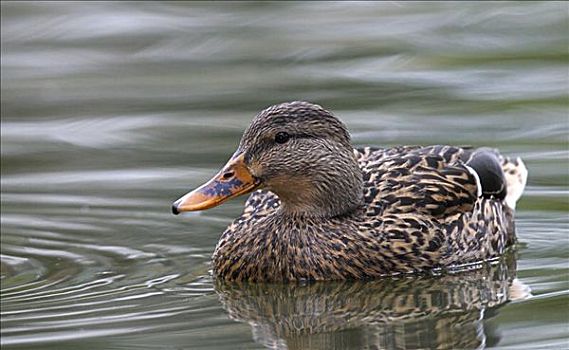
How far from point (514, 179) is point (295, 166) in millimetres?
1918

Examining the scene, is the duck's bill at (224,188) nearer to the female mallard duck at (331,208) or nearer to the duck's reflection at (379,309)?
the female mallard duck at (331,208)

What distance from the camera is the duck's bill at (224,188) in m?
9.45

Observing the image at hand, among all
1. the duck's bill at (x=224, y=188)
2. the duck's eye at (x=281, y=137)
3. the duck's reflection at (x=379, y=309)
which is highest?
the duck's eye at (x=281, y=137)

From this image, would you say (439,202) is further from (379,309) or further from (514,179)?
(379,309)

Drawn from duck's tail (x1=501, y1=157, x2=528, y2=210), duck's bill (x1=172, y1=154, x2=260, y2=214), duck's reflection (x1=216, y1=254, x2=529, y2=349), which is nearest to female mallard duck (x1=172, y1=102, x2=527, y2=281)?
duck's bill (x1=172, y1=154, x2=260, y2=214)

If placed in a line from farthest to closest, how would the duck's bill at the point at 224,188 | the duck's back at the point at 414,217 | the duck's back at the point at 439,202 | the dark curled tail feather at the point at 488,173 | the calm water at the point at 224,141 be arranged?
the dark curled tail feather at the point at 488,173 < the duck's back at the point at 439,202 < the duck's back at the point at 414,217 < the duck's bill at the point at 224,188 < the calm water at the point at 224,141

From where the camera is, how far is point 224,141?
12.6 m

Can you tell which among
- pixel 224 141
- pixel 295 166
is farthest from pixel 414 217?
pixel 224 141

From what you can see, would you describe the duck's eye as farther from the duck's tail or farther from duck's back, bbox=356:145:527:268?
the duck's tail

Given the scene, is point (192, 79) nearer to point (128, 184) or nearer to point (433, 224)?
point (128, 184)

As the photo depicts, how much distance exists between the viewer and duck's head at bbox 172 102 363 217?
31.6 feet

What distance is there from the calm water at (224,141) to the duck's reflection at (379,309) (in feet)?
0.06

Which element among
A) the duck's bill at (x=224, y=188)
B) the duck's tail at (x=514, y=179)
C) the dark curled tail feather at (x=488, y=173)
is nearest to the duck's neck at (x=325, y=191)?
the duck's bill at (x=224, y=188)

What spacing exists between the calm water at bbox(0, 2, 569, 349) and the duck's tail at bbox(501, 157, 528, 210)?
18 cm
